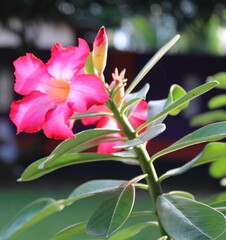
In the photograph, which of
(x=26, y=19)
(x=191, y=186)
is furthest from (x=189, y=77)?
(x=26, y=19)

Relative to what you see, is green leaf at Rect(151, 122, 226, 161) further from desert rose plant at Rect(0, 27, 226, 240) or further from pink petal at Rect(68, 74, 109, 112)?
pink petal at Rect(68, 74, 109, 112)

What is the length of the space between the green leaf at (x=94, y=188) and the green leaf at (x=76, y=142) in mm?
80

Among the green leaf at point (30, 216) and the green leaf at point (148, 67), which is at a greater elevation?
the green leaf at point (148, 67)

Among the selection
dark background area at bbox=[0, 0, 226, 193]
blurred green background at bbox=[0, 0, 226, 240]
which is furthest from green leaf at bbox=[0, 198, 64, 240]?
dark background area at bbox=[0, 0, 226, 193]

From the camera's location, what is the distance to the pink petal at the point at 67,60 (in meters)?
0.56

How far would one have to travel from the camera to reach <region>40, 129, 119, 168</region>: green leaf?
0.59 m

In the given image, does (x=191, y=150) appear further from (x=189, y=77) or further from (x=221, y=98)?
(x=221, y=98)

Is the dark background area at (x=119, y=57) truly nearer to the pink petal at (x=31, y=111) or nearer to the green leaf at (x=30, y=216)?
the green leaf at (x=30, y=216)

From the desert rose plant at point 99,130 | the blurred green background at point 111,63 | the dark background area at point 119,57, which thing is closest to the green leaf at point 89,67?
the desert rose plant at point 99,130

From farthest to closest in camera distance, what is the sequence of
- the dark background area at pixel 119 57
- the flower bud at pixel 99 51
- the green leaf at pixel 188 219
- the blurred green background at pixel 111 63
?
the dark background area at pixel 119 57 → the blurred green background at pixel 111 63 → the flower bud at pixel 99 51 → the green leaf at pixel 188 219

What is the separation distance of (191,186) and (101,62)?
579 centimetres

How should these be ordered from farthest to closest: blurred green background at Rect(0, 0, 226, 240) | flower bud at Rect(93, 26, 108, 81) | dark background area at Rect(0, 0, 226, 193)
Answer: dark background area at Rect(0, 0, 226, 193)
blurred green background at Rect(0, 0, 226, 240)
flower bud at Rect(93, 26, 108, 81)

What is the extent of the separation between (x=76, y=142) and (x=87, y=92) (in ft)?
0.21

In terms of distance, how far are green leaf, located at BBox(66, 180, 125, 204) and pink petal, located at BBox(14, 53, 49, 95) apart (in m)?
0.16
